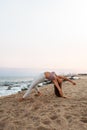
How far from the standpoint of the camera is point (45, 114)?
6949 millimetres

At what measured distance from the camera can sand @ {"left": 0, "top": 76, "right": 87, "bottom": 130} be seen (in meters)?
6.09

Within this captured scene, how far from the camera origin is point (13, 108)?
26.0ft

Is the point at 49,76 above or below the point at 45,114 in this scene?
above

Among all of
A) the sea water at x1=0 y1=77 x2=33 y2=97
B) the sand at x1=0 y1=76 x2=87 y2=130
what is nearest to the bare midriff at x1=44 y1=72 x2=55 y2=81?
the sand at x1=0 y1=76 x2=87 y2=130

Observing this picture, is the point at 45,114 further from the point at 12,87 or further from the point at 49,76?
the point at 12,87

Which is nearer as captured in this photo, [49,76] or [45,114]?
[45,114]

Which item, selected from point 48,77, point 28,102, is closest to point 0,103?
point 28,102

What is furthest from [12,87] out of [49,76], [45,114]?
[45,114]

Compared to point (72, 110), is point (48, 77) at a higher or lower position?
higher

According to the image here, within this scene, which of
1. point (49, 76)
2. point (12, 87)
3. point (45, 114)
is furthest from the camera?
point (12, 87)

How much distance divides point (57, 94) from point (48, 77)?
0.75 meters

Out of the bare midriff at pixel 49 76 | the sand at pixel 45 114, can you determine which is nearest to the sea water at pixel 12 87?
the bare midriff at pixel 49 76

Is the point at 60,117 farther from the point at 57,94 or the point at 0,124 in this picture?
the point at 57,94

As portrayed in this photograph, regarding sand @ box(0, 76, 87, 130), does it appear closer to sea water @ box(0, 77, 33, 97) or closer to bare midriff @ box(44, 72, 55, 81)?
bare midriff @ box(44, 72, 55, 81)
